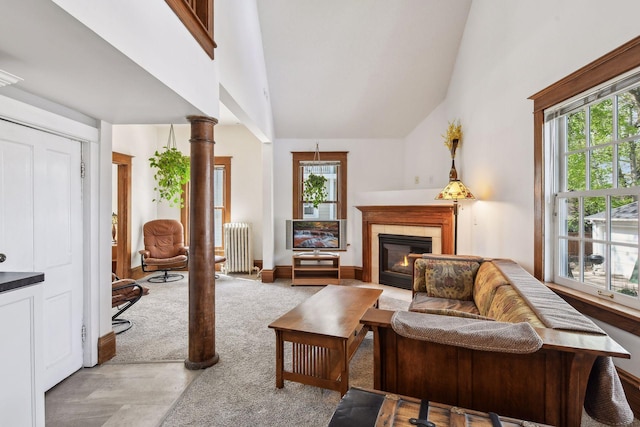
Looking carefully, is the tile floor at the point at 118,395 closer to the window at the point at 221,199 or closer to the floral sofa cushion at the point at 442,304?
the floral sofa cushion at the point at 442,304

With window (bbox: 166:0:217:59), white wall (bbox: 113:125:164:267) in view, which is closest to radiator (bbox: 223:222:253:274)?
white wall (bbox: 113:125:164:267)

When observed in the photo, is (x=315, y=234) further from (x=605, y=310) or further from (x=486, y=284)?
(x=605, y=310)

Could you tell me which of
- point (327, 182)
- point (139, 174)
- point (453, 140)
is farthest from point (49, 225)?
point (453, 140)

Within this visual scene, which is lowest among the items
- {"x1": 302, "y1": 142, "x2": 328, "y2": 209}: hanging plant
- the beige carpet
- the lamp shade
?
the beige carpet

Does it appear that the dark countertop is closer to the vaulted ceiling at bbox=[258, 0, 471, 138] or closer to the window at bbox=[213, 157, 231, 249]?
the vaulted ceiling at bbox=[258, 0, 471, 138]

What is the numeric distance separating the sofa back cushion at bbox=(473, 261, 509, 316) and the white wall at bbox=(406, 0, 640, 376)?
0.38 metres

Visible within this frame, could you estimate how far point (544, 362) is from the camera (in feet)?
4.23

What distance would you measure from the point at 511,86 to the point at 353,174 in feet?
9.55

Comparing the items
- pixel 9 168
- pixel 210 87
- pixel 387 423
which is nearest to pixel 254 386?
pixel 387 423

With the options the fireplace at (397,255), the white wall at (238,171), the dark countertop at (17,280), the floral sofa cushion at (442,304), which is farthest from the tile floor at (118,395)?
the white wall at (238,171)

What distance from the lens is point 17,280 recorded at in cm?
132

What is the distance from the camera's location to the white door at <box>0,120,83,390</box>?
198 cm

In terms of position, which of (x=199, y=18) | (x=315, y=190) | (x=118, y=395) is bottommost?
(x=118, y=395)

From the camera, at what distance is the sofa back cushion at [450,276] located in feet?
10.1
